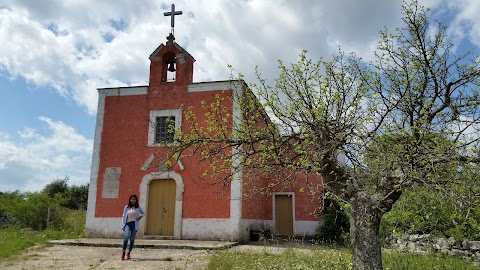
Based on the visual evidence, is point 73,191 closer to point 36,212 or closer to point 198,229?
point 36,212

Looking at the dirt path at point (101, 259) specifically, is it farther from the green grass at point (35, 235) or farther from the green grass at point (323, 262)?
the green grass at point (323, 262)

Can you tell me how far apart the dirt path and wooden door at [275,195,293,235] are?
22.0ft

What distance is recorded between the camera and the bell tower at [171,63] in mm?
14492

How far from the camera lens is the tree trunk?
19.1 ft

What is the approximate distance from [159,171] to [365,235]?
30.2 feet

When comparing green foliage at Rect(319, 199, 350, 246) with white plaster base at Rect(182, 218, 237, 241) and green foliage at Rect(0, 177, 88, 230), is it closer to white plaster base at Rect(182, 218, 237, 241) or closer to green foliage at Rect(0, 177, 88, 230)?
white plaster base at Rect(182, 218, 237, 241)

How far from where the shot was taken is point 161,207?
13.7 metres

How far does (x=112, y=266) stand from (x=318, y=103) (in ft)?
18.2

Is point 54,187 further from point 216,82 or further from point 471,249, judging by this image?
point 471,249

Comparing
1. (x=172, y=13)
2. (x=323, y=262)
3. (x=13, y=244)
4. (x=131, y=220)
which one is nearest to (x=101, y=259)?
(x=131, y=220)

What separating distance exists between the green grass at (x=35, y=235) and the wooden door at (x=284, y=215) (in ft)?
25.9

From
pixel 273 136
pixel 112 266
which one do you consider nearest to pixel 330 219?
pixel 112 266

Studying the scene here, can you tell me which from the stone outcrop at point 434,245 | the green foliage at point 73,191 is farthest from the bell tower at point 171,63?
the green foliage at point 73,191

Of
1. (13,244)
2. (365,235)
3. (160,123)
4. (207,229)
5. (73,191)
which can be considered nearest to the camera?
(365,235)
